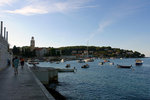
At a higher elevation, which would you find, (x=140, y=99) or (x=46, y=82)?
(x=46, y=82)

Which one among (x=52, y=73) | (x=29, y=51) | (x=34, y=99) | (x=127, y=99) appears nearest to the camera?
(x=34, y=99)

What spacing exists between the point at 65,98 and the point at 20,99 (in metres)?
14.3

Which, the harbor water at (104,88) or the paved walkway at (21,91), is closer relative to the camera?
the paved walkway at (21,91)

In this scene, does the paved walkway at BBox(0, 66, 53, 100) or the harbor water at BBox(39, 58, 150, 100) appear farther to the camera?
the harbor water at BBox(39, 58, 150, 100)

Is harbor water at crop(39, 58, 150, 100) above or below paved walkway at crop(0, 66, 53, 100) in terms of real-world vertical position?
below

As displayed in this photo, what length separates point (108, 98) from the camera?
2267cm

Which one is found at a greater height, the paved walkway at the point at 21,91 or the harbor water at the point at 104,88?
the paved walkway at the point at 21,91

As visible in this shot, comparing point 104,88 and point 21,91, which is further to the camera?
point 104,88

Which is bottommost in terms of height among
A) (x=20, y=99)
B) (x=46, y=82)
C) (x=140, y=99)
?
(x=140, y=99)

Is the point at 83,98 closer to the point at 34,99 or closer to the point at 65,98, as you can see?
the point at 65,98

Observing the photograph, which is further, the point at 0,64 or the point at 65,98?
the point at 0,64

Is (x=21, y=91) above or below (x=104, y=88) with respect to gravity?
above

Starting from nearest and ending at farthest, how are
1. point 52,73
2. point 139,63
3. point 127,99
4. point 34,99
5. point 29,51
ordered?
point 34,99, point 127,99, point 52,73, point 139,63, point 29,51

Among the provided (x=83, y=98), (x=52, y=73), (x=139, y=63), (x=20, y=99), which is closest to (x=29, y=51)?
(x=139, y=63)
